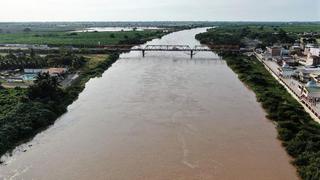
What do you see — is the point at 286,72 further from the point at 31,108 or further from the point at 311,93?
the point at 31,108

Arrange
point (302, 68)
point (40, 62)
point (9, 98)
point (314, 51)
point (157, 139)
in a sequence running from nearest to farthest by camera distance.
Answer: point (157, 139) < point (9, 98) < point (302, 68) < point (40, 62) < point (314, 51)

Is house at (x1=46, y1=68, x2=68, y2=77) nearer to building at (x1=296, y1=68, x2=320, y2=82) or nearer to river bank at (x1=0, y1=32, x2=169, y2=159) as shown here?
river bank at (x1=0, y1=32, x2=169, y2=159)

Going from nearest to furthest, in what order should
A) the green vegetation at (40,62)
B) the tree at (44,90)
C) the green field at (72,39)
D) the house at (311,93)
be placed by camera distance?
the tree at (44,90) → the house at (311,93) → the green vegetation at (40,62) → the green field at (72,39)

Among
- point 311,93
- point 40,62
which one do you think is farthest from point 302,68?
point 40,62

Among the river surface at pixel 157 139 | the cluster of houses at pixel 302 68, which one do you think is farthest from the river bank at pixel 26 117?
the cluster of houses at pixel 302 68

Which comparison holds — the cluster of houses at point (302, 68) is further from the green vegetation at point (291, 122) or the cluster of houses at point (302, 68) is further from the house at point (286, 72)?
the green vegetation at point (291, 122)
